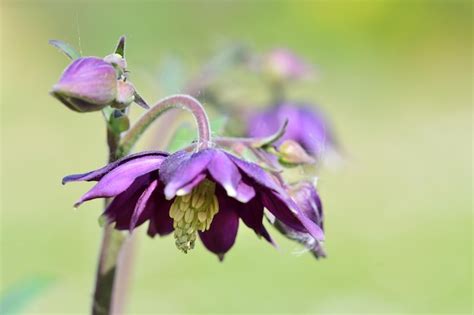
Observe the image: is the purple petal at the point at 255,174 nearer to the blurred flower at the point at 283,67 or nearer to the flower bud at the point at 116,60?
the flower bud at the point at 116,60

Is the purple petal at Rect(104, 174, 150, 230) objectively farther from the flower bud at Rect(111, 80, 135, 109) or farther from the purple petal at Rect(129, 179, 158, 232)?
the flower bud at Rect(111, 80, 135, 109)

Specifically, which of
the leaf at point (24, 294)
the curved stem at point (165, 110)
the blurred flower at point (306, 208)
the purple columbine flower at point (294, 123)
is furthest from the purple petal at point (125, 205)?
the purple columbine flower at point (294, 123)

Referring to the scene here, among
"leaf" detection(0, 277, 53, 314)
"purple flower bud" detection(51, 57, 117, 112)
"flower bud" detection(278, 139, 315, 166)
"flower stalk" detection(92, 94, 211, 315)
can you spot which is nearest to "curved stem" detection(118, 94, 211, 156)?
"flower stalk" detection(92, 94, 211, 315)

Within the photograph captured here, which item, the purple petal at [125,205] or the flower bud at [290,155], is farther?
the flower bud at [290,155]

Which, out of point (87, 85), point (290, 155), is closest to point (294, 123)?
point (290, 155)

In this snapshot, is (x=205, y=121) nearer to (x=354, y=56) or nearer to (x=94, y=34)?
(x=94, y=34)

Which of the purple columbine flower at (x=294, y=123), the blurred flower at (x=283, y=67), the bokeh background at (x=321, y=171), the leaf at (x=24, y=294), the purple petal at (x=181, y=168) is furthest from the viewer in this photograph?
the bokeh background at (x=321, y=171)
